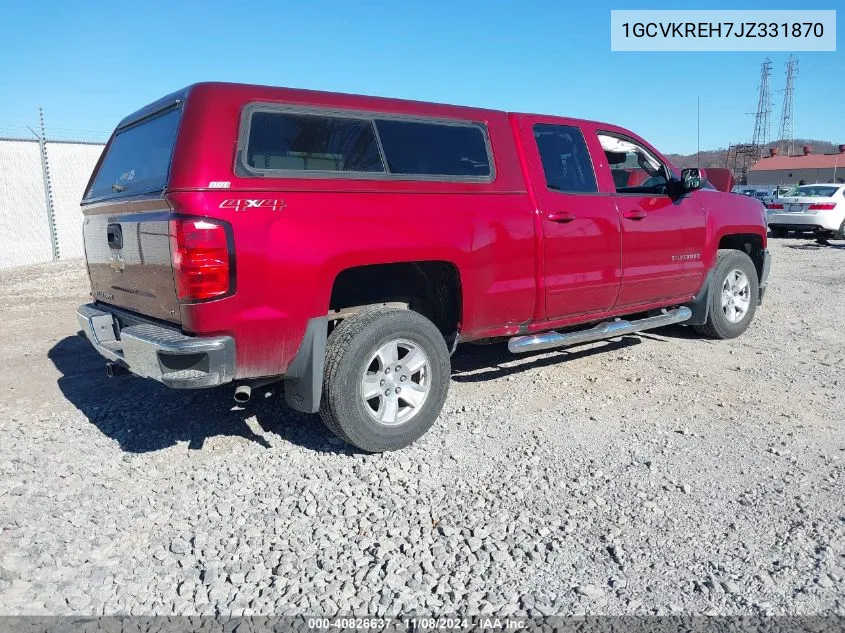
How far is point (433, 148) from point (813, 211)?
15813 mm

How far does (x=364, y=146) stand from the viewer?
12.3 ft

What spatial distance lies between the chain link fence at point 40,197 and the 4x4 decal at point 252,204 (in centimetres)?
1317

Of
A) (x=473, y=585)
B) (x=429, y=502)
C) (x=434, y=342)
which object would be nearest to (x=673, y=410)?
(x=434, y=342)

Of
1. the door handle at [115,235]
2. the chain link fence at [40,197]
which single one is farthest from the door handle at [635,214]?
the chain link fence at [40,197]

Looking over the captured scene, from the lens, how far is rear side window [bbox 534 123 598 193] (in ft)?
15.3

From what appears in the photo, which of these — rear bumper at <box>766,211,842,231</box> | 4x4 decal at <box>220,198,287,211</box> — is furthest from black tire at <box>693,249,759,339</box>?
rear bumper at <box>766,211,842,231</box>

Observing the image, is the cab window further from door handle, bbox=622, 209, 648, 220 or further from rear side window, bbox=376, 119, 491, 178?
rear side window, bbox=376, 119, 491, 178

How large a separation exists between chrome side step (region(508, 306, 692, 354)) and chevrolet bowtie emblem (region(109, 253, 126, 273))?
8.14ft

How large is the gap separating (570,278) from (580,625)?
276 cm

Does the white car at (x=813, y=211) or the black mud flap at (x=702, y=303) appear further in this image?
the white car at (x=813, y=211)

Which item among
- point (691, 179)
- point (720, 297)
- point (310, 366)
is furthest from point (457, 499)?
point (720, 297)

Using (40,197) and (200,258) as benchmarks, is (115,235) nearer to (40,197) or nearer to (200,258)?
(200,258)

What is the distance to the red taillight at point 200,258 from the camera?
3.06 meters

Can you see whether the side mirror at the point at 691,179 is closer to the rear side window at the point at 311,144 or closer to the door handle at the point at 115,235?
the rear side window at the point at 311,144
